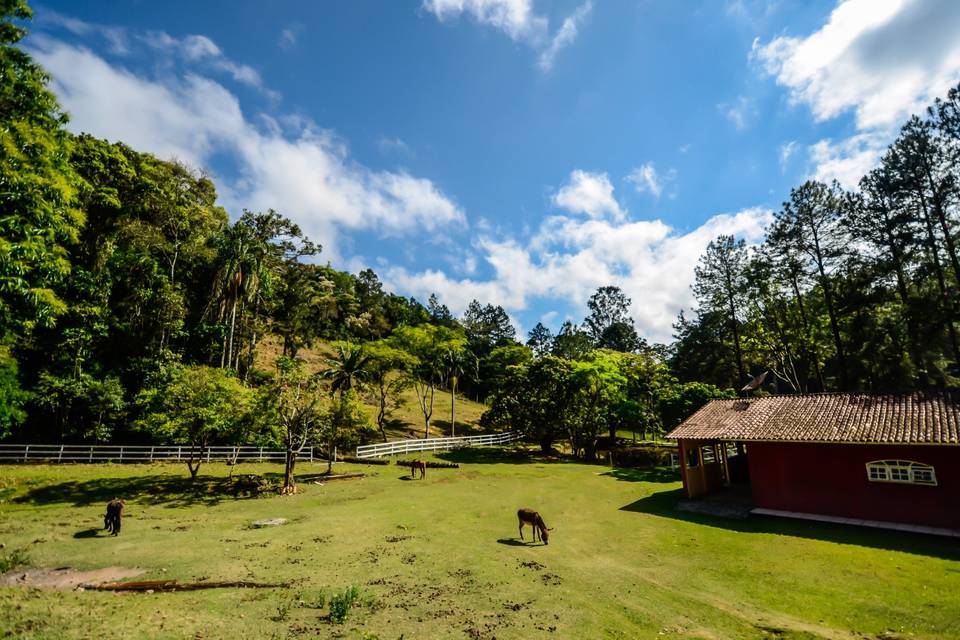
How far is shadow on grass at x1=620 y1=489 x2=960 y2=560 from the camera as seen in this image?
40.3 feet

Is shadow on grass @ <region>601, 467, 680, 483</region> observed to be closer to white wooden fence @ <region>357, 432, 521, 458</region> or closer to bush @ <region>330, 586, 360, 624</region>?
white wooden fence @ <region>357, 432, 521, 458</region>

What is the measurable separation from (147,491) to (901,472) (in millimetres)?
31174

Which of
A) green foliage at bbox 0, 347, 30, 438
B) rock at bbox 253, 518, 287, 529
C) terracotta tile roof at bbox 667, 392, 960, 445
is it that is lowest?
rock at bbox 253, 518, 287, 529

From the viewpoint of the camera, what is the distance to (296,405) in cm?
2275

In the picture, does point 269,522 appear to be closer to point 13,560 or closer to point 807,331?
point 13,560

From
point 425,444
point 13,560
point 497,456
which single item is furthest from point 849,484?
point 425,444

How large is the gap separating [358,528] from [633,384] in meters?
32.2

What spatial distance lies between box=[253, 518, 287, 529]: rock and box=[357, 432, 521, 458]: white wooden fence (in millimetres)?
15352

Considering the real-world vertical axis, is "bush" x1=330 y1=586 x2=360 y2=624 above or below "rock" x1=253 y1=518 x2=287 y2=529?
above

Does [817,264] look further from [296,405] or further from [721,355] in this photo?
[296,405]

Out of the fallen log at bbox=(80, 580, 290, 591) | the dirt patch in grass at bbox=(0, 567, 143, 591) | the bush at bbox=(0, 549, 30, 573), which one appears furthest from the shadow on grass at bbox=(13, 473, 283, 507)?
the fallen log at bbox=(80, 580, 290, 591)

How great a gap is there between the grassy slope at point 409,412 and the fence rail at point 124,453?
13.5m

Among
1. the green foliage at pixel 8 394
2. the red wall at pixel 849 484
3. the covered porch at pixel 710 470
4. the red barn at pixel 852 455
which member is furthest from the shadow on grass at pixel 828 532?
the green foliage at pixel 8 394

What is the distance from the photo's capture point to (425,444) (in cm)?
3709
